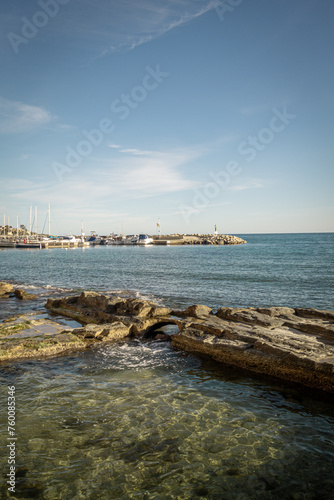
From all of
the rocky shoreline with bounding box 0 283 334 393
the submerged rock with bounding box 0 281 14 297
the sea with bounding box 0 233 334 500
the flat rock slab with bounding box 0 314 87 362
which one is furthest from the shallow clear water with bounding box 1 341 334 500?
the submerged rock with bounding box 0 281 14 297

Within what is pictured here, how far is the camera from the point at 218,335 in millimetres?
14055

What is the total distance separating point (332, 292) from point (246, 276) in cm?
1320

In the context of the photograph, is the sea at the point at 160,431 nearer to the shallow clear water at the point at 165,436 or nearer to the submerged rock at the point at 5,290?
the shallow clear water at the point at 165,436

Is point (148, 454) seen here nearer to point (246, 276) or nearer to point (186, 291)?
point (186, 291)

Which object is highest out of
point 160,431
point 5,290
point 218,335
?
point 218,335

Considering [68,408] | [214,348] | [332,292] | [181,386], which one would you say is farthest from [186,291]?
[68,408]

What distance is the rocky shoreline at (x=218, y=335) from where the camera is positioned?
10.8 metres

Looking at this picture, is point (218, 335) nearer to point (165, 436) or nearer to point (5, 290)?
point (165, 436)

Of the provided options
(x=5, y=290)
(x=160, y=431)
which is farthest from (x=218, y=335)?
(x=5, y=290)

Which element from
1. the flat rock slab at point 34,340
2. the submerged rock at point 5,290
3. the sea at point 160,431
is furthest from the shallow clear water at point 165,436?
the submerged rock at point 5,290

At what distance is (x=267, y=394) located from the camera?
32.2 ft

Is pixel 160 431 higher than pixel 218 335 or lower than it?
lower

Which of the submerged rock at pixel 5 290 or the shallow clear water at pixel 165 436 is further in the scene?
the submerged rock at pixel 5 290

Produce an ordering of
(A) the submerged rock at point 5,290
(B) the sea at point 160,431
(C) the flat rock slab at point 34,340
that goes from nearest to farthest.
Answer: (B) the sea at point 160,431, (C) the flat rock slab at point 34,340, (A) the submerged rock at point 5,290
